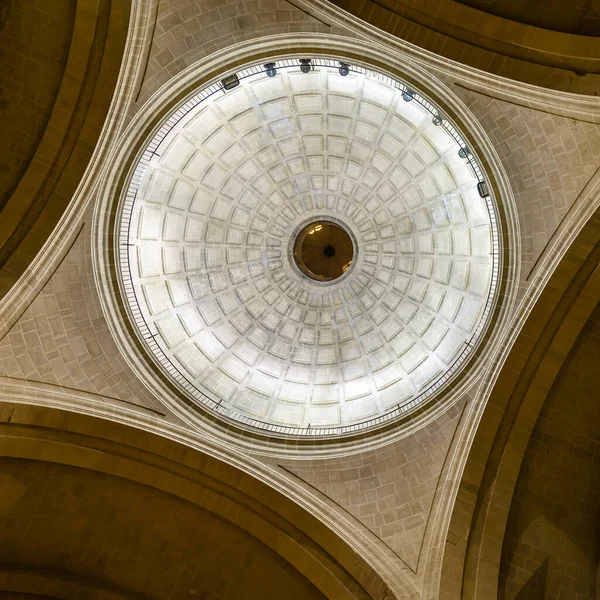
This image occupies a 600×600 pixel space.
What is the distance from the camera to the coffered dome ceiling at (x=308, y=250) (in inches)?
437

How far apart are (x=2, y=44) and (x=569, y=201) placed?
9.21 m

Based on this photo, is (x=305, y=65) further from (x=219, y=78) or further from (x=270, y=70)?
(x=219, y=78)

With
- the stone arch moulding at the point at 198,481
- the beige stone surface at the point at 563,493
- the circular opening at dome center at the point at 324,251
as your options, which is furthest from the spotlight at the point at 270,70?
the beige stone surface at the point at 563,493

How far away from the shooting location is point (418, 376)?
471 inches

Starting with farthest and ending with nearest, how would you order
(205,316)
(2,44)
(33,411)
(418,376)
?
(205,316) < (418,376) < (33,411) < (2,44)

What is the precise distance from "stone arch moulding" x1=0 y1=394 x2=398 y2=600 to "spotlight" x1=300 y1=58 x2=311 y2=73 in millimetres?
6904

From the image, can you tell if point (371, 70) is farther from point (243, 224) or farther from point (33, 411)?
point (33, 411)

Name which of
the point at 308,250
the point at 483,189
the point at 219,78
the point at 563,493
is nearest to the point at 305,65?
the point at 219,78

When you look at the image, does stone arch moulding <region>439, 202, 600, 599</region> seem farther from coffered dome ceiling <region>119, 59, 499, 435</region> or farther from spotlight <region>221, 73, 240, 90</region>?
spotlight <region>221, 73, 240, 90</region>

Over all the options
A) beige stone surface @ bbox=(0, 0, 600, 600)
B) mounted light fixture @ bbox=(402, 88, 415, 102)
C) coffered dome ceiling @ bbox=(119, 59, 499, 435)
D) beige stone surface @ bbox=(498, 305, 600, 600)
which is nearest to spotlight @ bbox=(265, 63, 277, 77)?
coffered dome ceiling @ bbox=(119, 59, 499, 435)

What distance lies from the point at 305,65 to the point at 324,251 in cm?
448

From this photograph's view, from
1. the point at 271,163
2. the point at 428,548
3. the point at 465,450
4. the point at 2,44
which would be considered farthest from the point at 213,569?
the point at 2,44

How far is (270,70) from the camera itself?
10211mm

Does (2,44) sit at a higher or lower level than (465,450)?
higher
